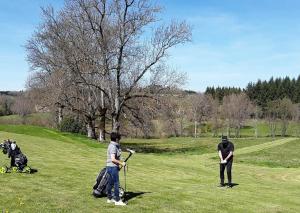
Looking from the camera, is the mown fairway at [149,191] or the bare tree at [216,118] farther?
the bare tree at [216,118]

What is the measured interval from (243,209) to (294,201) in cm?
395

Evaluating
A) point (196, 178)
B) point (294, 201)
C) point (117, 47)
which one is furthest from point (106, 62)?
point (294, 201)

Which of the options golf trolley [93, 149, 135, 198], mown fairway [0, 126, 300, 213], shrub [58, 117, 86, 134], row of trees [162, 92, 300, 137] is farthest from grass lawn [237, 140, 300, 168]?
row of trees [162, 92, 300, 137]

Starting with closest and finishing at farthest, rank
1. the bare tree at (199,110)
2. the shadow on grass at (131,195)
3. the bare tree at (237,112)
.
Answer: the shadow on grass at (131,195)
the bare tree at (237,112)
the bare tree at (199,110)

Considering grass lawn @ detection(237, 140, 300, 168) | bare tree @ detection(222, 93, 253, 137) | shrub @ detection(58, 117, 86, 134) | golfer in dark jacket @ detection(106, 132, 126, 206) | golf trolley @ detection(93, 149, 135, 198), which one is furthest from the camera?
bare tree @ detection(222, 93, 253, 137)

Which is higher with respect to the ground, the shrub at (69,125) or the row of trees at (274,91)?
the row of trees at (274,91)

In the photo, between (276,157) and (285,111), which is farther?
(285,111)

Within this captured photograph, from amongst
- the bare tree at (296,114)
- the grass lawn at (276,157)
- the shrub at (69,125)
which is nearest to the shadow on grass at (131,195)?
the grass lawn at (276,157)

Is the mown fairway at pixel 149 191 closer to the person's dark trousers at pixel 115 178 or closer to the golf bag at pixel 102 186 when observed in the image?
the golf bag at pixel 102 186

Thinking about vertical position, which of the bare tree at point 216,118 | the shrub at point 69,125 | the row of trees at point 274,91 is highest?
the row of trees at point 274,91

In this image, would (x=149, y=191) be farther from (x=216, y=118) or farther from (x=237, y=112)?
(x=216, y=118)

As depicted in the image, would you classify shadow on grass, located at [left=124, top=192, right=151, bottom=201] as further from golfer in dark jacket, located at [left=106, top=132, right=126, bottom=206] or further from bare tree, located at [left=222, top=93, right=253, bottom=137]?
bare tree, located at [left=222, top=93, right=253, bottom=137]

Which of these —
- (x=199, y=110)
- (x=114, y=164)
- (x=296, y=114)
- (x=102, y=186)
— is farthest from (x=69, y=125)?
(x=296, y=114)

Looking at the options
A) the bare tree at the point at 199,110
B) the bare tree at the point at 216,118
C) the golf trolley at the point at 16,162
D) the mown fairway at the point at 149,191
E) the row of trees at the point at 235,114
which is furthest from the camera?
the bare tree at the point at 216,118
